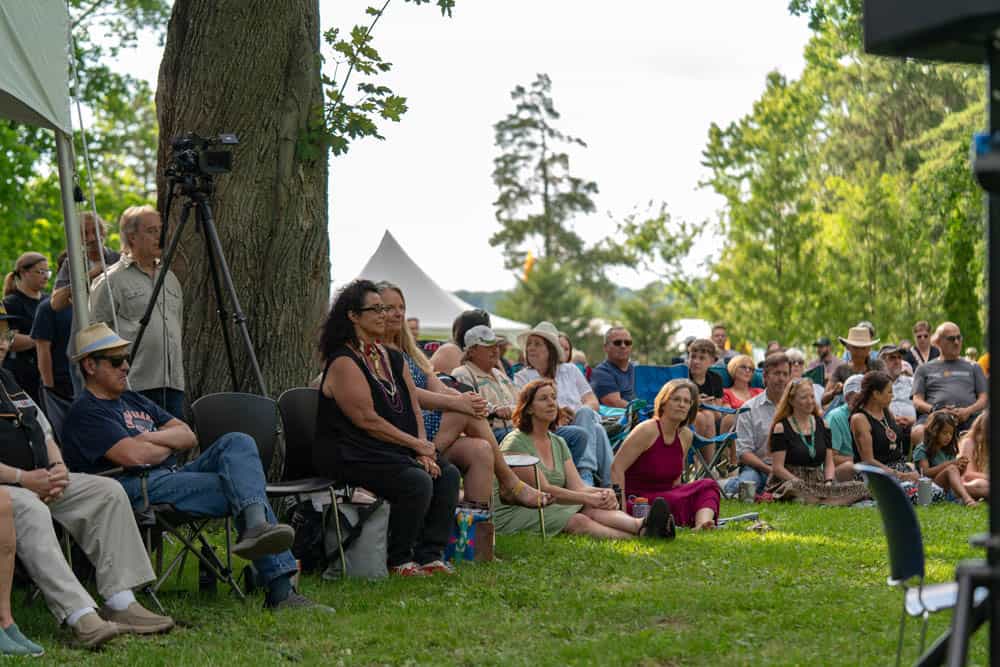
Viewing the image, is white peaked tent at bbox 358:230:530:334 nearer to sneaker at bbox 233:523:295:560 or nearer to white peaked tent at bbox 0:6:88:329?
white peaked tent at bbox 0:6:88:329

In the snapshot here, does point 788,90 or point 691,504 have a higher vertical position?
point 788,90

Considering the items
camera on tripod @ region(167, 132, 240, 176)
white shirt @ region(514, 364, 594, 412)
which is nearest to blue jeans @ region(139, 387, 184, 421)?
camera on tripod @ region(167, 132, 240, 176)

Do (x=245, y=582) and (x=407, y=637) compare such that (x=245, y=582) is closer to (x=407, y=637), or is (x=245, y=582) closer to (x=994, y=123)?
(x=407, y=637)

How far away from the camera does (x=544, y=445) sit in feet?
30.1

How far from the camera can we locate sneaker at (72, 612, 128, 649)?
5395 millimetres

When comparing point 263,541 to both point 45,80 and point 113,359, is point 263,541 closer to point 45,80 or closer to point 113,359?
point 113,359

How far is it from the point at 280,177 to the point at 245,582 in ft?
9.24

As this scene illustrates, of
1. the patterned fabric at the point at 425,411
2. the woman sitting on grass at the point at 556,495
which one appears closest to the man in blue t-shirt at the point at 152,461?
the patterned fabric at the point at 425,411

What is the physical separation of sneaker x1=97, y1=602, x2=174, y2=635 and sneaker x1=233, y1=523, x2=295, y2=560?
18.5 inches

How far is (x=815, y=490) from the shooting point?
1130 centimetres

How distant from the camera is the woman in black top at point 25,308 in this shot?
865 centimetres

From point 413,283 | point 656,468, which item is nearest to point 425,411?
point 656,468

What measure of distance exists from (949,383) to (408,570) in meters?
7.70

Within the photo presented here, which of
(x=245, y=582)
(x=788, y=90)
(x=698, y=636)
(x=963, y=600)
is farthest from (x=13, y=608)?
(x=788, y=90)
